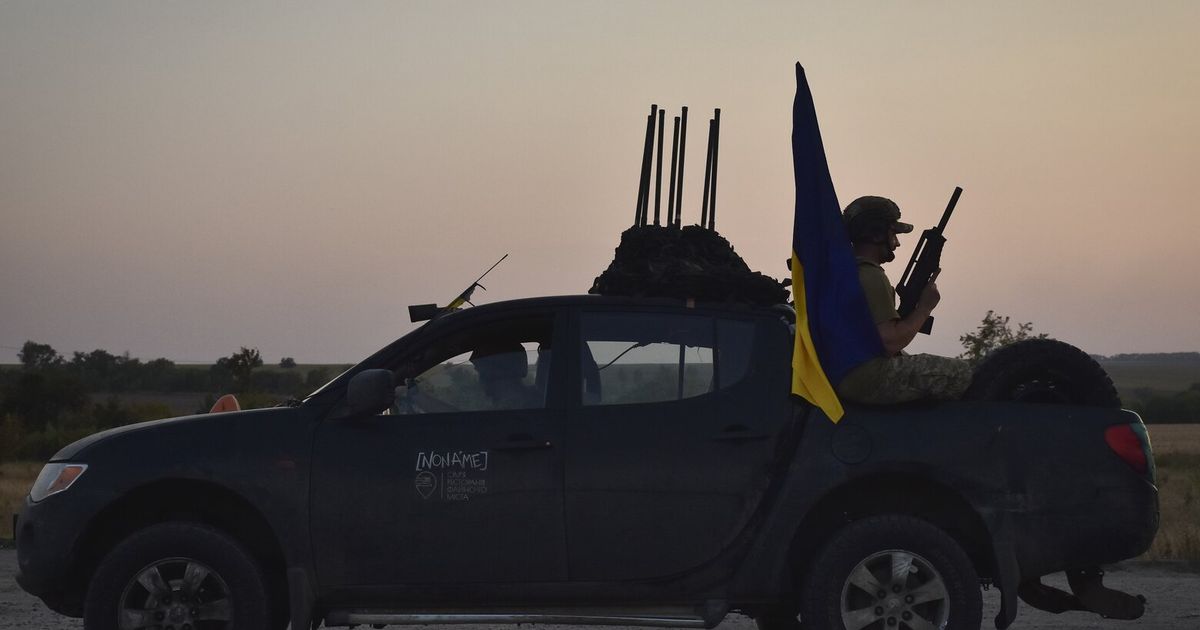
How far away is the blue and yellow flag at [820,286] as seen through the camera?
694cm

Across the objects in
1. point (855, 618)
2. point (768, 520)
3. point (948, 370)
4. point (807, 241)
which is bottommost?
point (855, 618)

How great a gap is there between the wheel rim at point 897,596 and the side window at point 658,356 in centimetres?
106

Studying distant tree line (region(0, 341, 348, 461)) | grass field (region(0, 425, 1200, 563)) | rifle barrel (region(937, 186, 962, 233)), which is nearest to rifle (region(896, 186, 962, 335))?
rifle barrel (region(937, 186, 962, 233))

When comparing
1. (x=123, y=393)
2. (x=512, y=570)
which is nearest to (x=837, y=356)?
(x=512, y=570)

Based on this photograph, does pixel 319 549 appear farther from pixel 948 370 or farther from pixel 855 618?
pixel 948 370

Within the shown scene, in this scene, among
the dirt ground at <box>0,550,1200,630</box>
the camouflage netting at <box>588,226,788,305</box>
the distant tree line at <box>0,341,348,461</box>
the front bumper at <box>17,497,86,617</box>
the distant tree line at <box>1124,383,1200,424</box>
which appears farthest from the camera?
the distant tree line at <box>1124,383,1200,424</box>

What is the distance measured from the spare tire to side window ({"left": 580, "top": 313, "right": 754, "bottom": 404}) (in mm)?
1155

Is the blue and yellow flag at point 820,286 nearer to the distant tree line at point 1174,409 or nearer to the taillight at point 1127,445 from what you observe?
the taillight at point 1127,445

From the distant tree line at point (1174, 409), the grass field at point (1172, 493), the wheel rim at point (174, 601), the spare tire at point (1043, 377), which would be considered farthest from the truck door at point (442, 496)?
the distant tree line at point (1174, 409)

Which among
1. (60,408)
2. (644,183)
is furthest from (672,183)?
(60,408)

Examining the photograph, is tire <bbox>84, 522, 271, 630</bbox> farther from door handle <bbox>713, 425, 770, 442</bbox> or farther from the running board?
door handle <bbox>713, 425, 770, 442</bbox>

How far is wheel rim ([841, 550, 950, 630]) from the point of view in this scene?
6.76 metres

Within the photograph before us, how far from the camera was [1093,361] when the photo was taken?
712 cm

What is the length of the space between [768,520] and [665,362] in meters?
0.85
